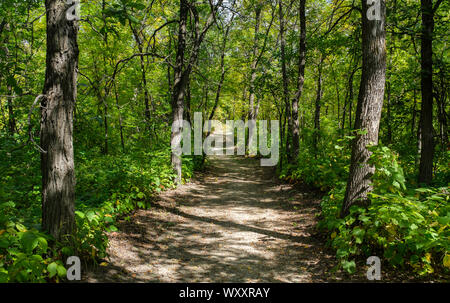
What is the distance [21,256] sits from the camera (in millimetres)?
2709

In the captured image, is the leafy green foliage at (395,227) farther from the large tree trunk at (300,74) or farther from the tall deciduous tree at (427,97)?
the large tree trunk at (300,74)

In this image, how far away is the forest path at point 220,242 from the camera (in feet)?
13.2

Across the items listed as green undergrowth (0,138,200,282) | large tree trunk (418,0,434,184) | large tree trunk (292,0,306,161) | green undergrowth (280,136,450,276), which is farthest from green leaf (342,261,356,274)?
large tree trunk (292,0,306,161)

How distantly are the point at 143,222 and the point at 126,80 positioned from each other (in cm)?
870

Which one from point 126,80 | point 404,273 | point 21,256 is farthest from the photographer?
point 126,80

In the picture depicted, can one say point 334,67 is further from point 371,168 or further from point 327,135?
point 371,168

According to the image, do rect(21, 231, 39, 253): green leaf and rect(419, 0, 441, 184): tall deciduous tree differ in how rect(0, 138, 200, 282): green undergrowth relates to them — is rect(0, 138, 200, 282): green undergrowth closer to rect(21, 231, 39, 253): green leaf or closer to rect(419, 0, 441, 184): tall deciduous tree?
rect(21, 231, 39, 253): green leaf

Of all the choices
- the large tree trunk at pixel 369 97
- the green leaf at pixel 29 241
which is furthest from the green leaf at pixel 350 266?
the green leaf at pixel 29 241

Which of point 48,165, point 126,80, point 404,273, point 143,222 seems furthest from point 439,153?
point 126,80

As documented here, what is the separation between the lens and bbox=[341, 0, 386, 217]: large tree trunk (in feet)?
14.4

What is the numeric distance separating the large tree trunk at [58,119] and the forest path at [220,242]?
3.10 feet

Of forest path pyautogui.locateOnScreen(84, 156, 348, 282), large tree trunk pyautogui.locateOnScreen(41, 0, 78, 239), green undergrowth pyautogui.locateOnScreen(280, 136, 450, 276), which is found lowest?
forest path pyautogui.locateOnScreen(84, 156, 348, 282)

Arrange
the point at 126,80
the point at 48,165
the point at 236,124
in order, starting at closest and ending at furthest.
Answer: the point at 48,165 → the point at 126,80 → the point at 236,124

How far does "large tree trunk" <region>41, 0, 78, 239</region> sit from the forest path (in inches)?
37.2
